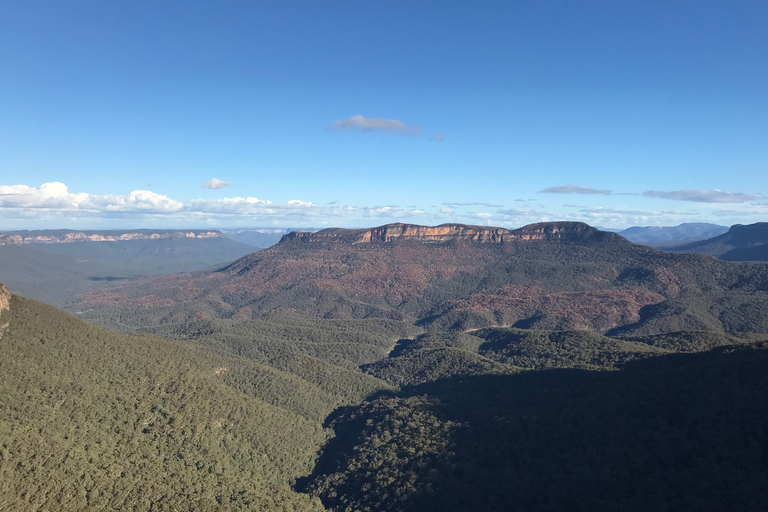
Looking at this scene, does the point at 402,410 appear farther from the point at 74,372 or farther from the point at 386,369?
the point at 74,372

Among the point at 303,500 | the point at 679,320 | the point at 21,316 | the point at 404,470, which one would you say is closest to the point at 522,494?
the point at 404,470

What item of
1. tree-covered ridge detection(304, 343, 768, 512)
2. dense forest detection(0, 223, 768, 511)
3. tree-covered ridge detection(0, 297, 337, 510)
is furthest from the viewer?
tree-covered ridge detection(0, 297, 337, 510)

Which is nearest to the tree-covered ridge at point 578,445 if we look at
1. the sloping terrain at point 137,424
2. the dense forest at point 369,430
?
the dense forest at point 369,430

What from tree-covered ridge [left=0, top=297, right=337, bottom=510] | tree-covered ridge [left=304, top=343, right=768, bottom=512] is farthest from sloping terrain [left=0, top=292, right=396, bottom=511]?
tree-covered ridge [left=304, top=343, right=768, bottom=512]

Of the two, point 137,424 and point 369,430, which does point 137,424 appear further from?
point 369,430

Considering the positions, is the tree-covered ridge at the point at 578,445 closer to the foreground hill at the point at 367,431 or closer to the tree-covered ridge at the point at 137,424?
the foreground hill at the point at 367,431

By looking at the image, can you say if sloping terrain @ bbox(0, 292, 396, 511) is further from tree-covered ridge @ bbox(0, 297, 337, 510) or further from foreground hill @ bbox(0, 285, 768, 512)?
foreground hill @ bbox(0, 285, 768, 512)
